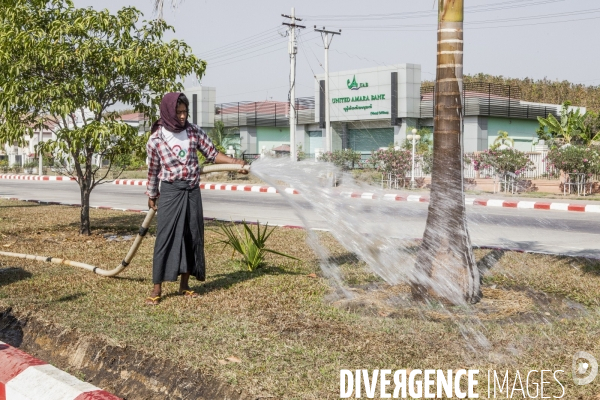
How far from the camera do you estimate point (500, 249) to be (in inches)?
375

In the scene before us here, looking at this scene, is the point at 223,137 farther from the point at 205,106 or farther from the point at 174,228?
the point at 174,228

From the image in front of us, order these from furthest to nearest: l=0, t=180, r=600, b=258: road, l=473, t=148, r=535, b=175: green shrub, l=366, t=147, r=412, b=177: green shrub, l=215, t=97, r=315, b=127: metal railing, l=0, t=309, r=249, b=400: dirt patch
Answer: l=215, t=97, r=315, b=127: metal railing < l=366, t=147, r=412, b=177: green shrub < l=473, t=148, r=535, b=175: green shrub < l=0, t=180, r=600, b=258: road < l=0, t=309, r=249, b=400: dirt patch

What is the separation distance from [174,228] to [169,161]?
0.60 metres

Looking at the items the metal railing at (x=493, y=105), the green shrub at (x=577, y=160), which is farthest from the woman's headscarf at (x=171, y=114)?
the metal railing at (x=493, y=105)

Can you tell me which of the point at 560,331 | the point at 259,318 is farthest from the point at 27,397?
the point at 560,331

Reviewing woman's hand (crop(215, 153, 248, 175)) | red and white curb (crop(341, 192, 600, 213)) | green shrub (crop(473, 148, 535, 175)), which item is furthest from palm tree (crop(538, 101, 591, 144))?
woman's hand (crop(215, 153, 248, 175))

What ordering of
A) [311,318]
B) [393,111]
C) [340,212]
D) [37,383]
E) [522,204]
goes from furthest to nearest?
1. [393,111]
2. [522,204]
3. [340,212]
4. [311,318]
5. [37,383]

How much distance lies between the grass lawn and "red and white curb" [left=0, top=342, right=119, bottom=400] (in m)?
0.65

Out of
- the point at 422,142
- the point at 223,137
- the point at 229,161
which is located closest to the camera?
the point at 229,161

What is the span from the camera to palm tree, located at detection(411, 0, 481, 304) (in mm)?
6328

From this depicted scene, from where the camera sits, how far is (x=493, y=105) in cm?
Result: 3650

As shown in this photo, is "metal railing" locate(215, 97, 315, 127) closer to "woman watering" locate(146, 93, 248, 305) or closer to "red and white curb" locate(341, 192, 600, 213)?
"red and white curb" locate(341, 192, 600, 213)

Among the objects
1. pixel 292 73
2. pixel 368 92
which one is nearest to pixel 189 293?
pixel 292 73

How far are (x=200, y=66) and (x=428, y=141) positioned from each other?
2601 centimetres
